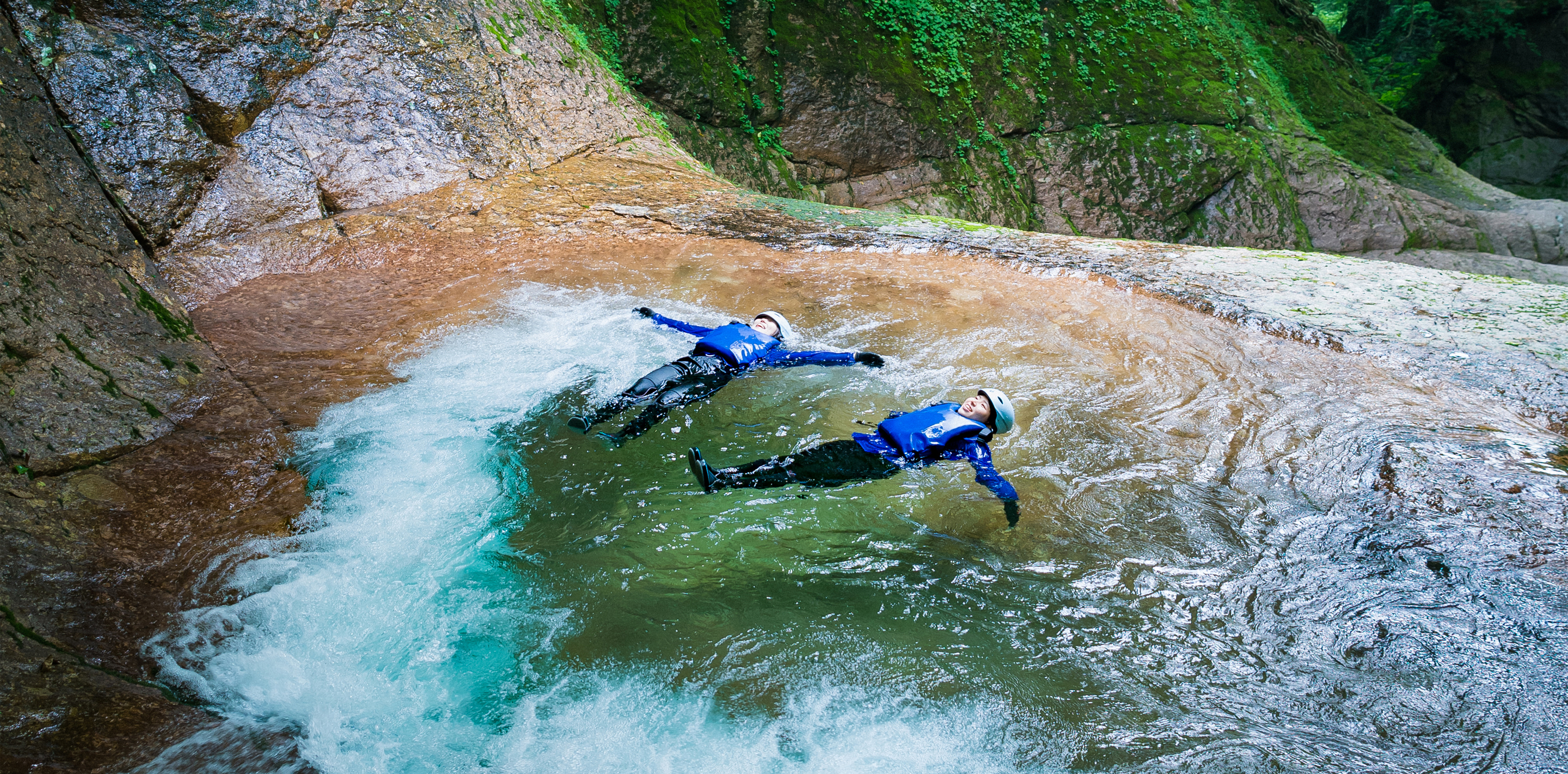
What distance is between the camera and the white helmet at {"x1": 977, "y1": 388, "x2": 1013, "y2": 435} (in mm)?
4523

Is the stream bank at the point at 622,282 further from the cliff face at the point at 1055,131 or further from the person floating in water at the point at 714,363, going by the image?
the cliff face at the point at 1055,131

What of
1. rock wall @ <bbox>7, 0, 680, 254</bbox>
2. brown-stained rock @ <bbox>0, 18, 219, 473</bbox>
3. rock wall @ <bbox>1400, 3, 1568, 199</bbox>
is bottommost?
rock wall @ <bbox>1400, 3, 1568, 199</bbox>

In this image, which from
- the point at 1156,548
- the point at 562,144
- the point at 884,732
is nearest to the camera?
the point at 884,732

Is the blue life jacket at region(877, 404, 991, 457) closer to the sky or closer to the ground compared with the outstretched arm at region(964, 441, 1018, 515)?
closer to the sky

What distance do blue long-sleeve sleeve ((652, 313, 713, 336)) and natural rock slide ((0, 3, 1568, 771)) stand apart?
182 mm

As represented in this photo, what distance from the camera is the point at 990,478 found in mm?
4105

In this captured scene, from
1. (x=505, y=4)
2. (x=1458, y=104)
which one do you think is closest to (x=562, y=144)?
(x=505, y=4)

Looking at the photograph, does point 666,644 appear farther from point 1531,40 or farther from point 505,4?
point 1531,40

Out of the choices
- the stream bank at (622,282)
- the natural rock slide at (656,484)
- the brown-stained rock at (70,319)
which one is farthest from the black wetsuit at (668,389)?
the brown-stained rock at (70,319)

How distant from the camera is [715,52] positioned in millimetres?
12383

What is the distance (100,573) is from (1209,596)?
4922mm

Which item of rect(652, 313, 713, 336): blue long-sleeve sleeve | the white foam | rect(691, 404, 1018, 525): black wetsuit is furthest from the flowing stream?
rect(652, 313, 713, 336): blue long-sleeve sleeve

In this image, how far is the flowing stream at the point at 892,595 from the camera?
9.57 ft

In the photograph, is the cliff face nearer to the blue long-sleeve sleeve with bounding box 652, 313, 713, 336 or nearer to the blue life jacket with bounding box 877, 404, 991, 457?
the blue long-sleeve sleeve with bounding box 652, 313, 713, 336
